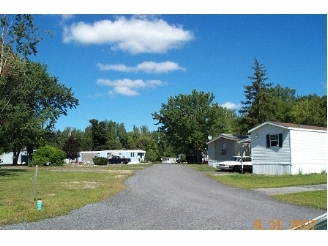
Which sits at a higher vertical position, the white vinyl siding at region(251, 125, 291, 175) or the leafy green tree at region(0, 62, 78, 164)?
the leafy green tree at region(0, 62, 78, 164)

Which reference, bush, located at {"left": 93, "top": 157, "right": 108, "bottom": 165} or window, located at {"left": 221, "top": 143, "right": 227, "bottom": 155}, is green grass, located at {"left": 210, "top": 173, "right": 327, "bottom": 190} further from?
bush, located at {"left": 93, "top": 157, "right": 108, "bottom": 165}

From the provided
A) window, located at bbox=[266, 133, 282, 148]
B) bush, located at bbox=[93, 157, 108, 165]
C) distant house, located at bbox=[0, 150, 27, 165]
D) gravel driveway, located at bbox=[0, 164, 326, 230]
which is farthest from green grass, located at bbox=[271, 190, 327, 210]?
distant house, located at bbox=[0, 150, 27, 165]

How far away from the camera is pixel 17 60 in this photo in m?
15.9

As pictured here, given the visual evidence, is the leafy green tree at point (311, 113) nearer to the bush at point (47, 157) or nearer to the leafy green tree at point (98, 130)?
the leafy green tree at point (98, 130)

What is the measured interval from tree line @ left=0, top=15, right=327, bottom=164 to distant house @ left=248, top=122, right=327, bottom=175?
3706mm

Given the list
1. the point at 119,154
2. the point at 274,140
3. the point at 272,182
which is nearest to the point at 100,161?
the point at 119,154

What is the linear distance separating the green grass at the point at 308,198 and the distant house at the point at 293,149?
→ 7.25 metres

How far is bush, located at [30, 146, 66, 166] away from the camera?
107 ft

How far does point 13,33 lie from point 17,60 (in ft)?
3.72

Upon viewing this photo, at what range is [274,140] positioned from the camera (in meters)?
19.1

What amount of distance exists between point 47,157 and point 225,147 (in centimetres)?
1563

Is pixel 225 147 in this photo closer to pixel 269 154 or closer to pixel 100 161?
pixel 269 154

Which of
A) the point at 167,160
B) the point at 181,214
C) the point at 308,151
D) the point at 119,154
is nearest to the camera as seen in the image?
the point at 181,214
